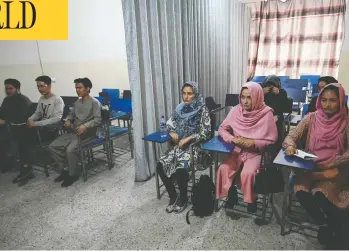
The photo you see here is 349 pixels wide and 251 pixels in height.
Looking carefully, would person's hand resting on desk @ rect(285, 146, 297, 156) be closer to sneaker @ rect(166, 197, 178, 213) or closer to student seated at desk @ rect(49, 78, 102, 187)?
sneaker @ rect(166, 197, 178, 213)

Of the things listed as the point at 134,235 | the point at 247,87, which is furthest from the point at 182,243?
the point at 247,87

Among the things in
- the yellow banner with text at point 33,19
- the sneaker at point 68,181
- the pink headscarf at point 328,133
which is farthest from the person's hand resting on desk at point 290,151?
the yellow banner with text at point 33,19

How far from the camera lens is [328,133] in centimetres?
188

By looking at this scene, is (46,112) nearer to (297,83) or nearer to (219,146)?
(219,146)

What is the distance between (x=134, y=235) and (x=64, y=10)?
4.28m

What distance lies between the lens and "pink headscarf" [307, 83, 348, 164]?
1854mm

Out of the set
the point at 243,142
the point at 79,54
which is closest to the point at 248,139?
the point at 243,142

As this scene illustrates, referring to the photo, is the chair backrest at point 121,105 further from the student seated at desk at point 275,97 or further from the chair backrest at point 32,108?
the student seated at desk at point 275,97

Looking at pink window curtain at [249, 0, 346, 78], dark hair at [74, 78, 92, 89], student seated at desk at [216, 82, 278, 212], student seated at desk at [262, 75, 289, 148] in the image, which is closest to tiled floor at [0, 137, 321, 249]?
student seated at desk at [216, 82, 278, 212]

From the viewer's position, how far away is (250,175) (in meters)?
2.00

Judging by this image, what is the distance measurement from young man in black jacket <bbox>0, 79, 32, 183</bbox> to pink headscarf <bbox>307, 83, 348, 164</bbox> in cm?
327

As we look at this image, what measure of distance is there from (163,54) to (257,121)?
1.51 m

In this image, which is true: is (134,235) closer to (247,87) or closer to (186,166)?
(186,166)

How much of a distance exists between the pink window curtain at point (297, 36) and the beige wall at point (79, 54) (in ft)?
11.9
